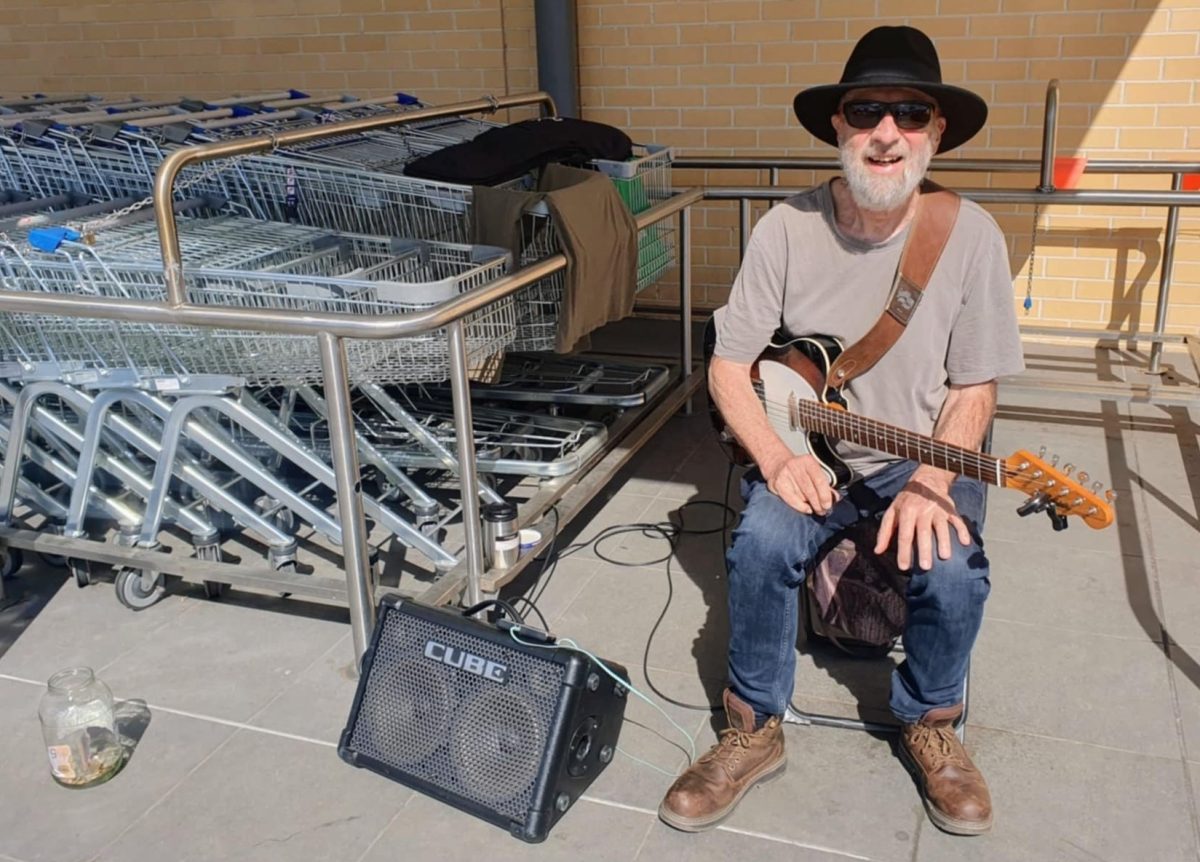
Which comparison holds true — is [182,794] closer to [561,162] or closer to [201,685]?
[201,685]

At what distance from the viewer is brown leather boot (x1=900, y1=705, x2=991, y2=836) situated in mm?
2457

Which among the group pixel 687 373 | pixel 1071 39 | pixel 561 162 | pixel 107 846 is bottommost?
pixel 107 846

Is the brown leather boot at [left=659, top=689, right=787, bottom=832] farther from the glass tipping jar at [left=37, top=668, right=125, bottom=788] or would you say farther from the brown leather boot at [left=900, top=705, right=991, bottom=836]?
the glass tipping jar at [left=37, top=668, right=125, bottom=788]

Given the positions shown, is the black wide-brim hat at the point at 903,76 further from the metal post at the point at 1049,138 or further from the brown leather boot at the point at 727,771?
the metal post at the point at 1049,138

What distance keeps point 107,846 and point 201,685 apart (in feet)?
2.10

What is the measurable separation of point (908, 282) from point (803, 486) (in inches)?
21.7

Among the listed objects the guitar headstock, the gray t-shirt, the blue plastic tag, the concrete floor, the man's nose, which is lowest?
the concrete floor

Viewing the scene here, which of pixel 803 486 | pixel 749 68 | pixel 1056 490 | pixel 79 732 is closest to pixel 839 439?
pixel 803 486

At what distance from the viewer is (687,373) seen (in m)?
4.88

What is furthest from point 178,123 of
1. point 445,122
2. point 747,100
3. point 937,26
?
point 937,26

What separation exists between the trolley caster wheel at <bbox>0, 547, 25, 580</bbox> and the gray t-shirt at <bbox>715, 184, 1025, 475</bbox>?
8.03 ft

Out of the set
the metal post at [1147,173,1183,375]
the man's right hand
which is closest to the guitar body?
the man's right hand

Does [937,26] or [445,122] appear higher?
[937,26]

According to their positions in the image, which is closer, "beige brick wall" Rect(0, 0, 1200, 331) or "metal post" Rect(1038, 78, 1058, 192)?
"metal post" Rect(1038, 78, 1058, 192)
